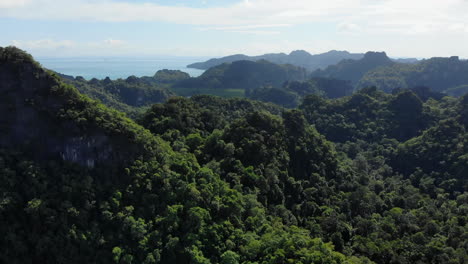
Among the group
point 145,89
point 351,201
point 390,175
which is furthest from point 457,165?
point 145,89

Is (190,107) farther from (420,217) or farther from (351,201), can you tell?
(420,217)

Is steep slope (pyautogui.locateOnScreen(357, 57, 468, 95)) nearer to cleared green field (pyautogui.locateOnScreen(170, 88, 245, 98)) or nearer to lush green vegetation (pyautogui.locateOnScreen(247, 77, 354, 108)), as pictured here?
lush green vegetation (pyautogui.locateOnScreen(247, 77, 354, 108))

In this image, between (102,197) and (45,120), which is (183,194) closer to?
(102,197)

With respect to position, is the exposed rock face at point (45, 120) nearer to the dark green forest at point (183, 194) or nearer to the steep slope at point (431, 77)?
the dark green forest at point (183, 194)

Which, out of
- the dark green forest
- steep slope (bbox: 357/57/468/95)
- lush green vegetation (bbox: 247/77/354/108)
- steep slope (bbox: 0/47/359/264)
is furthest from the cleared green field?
steep slope (bbox: 0/47/359/264)

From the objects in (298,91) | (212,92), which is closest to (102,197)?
(212,92)

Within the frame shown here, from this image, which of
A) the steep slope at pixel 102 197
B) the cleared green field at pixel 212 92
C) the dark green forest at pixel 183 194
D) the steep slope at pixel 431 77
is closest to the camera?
the steep slope at pixel 102 197

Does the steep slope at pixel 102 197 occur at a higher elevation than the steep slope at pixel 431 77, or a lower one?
lower

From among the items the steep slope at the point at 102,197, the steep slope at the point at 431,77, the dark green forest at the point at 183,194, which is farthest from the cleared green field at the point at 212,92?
the steep slope at the point at 102,197
